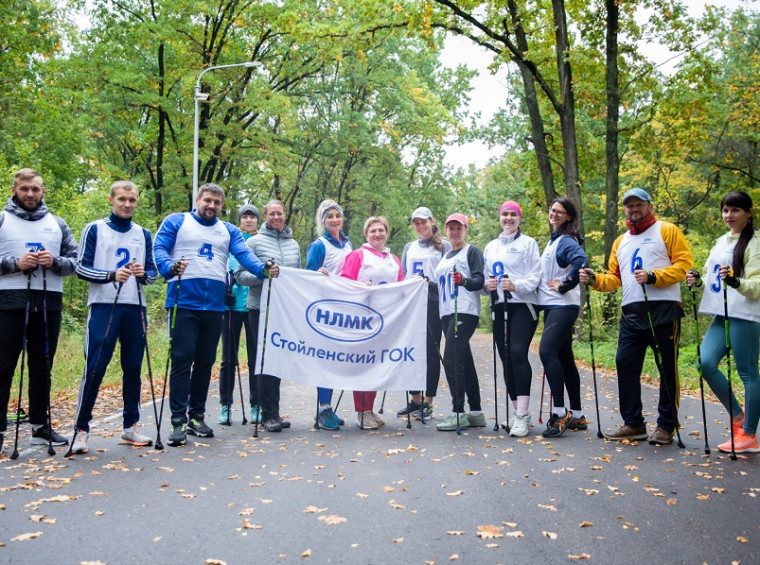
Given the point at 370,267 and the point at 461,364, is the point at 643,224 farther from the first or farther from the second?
the point at 370,267

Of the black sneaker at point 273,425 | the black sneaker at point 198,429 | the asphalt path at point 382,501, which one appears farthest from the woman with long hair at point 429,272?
the black sneaker at point 198,429

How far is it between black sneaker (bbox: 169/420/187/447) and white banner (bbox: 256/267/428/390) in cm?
136

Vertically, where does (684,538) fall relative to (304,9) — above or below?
below

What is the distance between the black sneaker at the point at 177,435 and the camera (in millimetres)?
6875

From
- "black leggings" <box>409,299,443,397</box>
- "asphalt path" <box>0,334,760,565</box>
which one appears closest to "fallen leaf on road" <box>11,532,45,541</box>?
"asphalt path" <box>0,334,760,565</box>

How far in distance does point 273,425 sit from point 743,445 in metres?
4.63

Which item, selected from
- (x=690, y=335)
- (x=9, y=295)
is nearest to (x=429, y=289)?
(x=9, y=295)

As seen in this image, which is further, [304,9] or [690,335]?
[304,9]

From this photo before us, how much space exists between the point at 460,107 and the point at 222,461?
36.3 metres

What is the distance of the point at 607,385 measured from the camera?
13008mm

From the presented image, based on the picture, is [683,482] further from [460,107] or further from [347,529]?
[460,107]

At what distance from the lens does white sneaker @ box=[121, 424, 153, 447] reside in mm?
6863

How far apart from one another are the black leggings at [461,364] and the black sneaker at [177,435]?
9.24 ft

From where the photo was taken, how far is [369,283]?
331 inches
